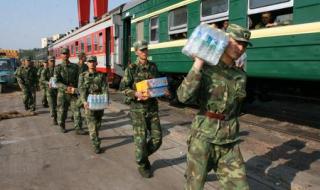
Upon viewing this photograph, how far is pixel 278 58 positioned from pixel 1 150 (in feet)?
16.9

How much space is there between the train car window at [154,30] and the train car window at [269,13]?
4430 mm

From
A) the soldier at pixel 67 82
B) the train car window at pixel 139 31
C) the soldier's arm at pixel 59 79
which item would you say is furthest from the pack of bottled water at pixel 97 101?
the train car window at pixel 139 31

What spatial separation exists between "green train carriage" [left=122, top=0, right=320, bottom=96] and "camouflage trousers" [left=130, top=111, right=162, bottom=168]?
8.23 ft

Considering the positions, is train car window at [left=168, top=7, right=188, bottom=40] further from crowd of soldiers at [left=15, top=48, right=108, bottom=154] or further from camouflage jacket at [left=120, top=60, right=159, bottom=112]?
camouflage jacket at [left=120, top=60, right=159, bottom=112]

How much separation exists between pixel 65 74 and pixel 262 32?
14.2ft

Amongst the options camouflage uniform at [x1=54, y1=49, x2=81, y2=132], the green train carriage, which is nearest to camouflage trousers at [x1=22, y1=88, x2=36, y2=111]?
camouflage uniform at [x1=54, y1=49, x2=81, y2=132]

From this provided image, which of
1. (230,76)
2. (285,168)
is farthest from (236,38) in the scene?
(285,168)

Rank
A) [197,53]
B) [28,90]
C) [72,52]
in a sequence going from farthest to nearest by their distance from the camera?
[72,52] < [28,90] < [197,53]

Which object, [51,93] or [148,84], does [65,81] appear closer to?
[51,93]

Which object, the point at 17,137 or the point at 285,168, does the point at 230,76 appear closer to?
the point at 285,168

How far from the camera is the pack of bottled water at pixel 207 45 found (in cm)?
325

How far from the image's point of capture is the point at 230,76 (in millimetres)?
3559

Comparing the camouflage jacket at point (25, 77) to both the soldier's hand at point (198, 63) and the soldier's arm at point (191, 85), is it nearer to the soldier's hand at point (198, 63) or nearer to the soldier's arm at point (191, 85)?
the soldier's arm at point (191, 85)

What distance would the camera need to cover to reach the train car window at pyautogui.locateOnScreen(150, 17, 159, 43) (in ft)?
39.2
